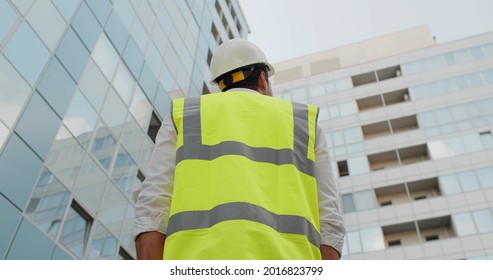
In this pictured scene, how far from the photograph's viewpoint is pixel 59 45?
467 inches

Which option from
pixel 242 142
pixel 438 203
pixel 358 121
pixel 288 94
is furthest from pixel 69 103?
pixel 288 94

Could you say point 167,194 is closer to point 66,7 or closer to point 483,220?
point 66,7

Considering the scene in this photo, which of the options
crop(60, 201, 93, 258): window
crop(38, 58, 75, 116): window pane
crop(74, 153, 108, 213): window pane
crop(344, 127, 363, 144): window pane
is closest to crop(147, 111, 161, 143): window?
crop(74, 153, 108, 213): window pane

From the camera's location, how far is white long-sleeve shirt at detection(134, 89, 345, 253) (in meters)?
2.34

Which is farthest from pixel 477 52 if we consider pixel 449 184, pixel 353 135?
pixel 449 184

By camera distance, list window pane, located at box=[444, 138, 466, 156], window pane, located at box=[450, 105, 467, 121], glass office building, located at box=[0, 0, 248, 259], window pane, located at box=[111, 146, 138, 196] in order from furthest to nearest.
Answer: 1. window pane, located at box=[450, 105, 467, 121]
2. window pane, located at box=[444, 138, 466, 156]
3. window pane, located at box=[111, 146, 138, 196]
4. glass office building, located at box=[0, 0, 248, 259]

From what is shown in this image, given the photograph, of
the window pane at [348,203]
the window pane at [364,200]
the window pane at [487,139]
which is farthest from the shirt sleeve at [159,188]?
the window pane at [487,139]

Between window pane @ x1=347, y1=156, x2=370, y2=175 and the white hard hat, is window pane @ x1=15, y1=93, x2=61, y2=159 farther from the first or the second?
window pane @ x1=347, y1=156, x2=370, y2=175

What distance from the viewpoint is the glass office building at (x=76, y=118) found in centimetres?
973

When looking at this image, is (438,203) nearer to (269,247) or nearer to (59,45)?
(59,45)

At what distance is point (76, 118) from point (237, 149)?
1074cm

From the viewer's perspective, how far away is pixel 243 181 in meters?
2.19

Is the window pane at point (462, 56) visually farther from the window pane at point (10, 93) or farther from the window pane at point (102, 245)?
the window pane at point (10, 93)

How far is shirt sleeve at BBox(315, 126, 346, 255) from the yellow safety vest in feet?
0.27
